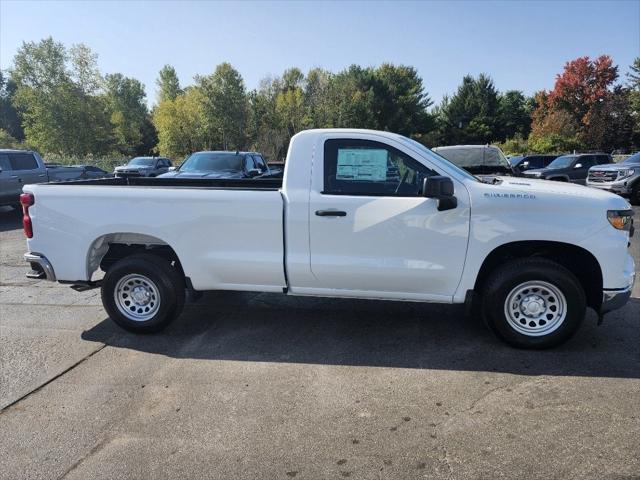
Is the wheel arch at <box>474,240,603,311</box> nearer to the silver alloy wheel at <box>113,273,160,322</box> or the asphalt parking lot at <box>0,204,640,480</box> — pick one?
the asphalt parking lot at <box>0,204,640,480</box>

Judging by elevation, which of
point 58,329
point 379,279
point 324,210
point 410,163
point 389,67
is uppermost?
point 389,67

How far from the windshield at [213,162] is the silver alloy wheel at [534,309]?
947 cm

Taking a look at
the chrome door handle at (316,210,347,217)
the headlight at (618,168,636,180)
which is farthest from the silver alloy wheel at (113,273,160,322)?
the headlight at (618,168,636,180)

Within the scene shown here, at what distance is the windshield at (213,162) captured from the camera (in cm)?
1277

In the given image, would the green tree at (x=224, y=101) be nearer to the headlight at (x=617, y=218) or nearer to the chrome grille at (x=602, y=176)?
the chrome grille at (x=602, y=176)

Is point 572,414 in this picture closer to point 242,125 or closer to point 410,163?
point 410,163

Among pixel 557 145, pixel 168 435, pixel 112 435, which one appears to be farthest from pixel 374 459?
pixel 557 145

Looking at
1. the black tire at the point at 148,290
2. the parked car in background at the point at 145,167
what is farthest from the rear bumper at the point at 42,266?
the parked car in background at the point at 145,167

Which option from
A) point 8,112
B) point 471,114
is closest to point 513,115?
point 471,114

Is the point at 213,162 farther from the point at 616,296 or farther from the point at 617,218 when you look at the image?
the point at 616,296

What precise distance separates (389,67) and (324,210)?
63190 millimetres

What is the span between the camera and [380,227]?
4.50m

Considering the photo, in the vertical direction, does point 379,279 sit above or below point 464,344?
above

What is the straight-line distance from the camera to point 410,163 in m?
4.61
